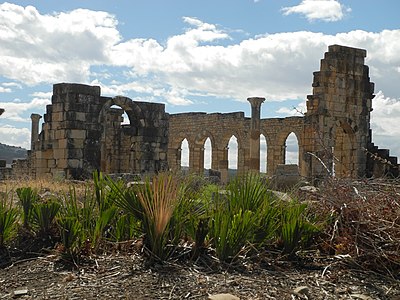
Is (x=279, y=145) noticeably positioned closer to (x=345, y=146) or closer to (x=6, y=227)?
(x=345, y=146)

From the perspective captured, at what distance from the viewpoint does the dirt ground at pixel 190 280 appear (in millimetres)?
4188

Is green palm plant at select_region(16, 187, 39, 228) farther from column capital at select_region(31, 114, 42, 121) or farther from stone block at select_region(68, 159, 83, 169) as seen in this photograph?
column capital at select_region(31, 114, 42, 121)

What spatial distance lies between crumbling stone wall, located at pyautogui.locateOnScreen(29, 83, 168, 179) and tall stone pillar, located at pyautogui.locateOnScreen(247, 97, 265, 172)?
24.3ft

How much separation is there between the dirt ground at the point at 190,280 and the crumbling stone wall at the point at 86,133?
1144cm

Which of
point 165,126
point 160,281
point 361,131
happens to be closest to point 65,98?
point 165,126

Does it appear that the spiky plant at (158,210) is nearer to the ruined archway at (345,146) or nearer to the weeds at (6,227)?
the weeds at (6,227)

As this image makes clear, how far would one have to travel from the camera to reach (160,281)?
4.37 m

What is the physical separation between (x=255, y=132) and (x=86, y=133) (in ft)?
35.8

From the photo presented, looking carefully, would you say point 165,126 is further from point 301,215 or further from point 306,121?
point 301,215

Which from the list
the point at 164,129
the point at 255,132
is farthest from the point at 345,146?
the point at 255,132

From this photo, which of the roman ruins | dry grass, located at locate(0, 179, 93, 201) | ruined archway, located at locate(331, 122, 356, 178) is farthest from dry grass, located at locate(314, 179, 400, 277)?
ruined archway, located at locate(331, 122, 356, 178)

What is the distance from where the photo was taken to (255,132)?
2572 cm

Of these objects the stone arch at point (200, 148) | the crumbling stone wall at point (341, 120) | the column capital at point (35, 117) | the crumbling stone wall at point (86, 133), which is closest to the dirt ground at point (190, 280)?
the crumbling stone wall at point (341, 120)

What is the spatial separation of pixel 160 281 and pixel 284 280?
1.00 meters
